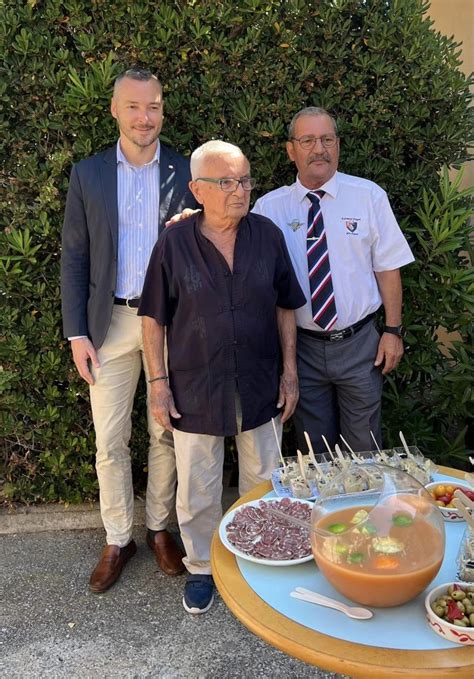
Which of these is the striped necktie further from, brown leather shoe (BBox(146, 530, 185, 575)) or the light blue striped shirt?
brown leather shoe (BBox(146, 530, 185, 575))

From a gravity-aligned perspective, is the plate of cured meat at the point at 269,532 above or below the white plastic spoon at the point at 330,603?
above

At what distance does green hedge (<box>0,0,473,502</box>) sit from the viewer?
346 centimetres

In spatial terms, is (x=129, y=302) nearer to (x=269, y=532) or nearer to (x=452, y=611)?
(x=269, y=532)

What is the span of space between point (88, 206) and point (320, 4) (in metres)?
1.69

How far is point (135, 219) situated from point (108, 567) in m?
1.86

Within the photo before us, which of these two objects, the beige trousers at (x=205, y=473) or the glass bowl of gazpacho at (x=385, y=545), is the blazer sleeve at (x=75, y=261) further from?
the glass bowl of gazpacho at (x=385, y=545)

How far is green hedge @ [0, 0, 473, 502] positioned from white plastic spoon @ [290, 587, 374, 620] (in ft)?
7.45

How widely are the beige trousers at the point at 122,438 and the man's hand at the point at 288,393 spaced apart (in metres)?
0.67

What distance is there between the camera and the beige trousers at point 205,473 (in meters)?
3.07

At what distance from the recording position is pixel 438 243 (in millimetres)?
3537

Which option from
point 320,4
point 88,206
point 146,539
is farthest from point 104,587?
point 320,4

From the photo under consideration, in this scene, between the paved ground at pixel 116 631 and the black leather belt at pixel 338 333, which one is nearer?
the paved ground at pixel 116 631

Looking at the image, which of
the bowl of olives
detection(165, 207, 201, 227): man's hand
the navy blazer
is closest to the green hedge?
the navy blazer

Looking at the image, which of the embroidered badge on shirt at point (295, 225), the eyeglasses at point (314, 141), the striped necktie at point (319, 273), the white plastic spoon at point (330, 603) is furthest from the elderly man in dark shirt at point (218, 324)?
the white plastic spoon at point (330, 603)
